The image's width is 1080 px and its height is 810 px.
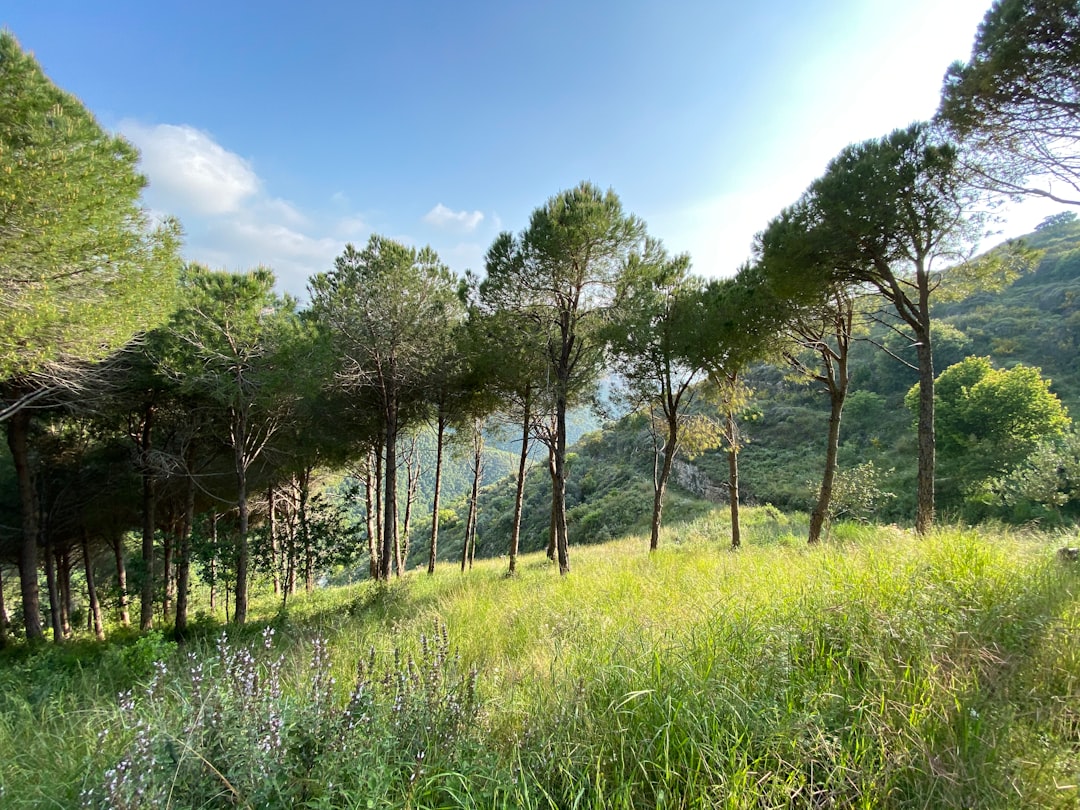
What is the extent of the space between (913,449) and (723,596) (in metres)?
26.3

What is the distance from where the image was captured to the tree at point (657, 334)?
9.56m

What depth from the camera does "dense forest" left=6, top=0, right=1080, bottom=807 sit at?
1.92 metres

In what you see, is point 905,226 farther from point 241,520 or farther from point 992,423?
point 992,423

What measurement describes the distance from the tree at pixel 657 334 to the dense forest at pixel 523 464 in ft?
0.26

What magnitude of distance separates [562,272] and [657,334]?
9.30 ft

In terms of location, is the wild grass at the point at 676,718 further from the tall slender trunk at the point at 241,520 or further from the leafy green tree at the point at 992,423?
the leafy green tree at the point at 992,423

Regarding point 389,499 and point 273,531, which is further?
point 273,531

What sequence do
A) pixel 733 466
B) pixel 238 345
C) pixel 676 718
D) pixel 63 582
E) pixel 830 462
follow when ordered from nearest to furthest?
1. pixel 676 718
2. pixel 830 462
3. pixel 238 345
4. pixel 733 466
5. pixel 63 582

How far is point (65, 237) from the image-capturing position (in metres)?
5.15

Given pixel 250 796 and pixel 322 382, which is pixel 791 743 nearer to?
pixel 250 796

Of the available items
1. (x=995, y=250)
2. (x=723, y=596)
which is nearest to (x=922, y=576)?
(x=723, y=596)

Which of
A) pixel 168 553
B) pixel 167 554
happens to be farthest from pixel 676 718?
pixel 168 553

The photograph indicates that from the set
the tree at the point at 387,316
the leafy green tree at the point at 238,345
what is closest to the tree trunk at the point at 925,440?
the tree at the point at 387,316

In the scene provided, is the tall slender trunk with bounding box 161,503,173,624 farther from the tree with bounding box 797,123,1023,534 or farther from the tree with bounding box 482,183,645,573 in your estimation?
the tree with bounding box 797,123,1023,534
